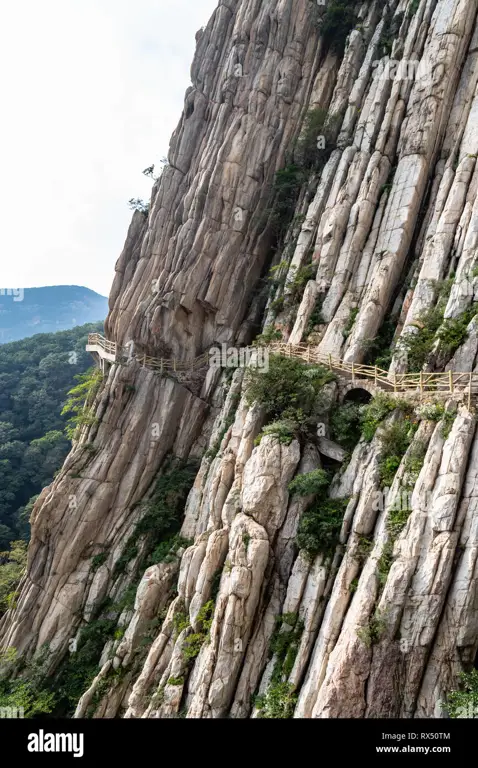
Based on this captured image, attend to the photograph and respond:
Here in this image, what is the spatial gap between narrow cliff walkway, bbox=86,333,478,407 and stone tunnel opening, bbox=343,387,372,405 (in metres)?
0.45

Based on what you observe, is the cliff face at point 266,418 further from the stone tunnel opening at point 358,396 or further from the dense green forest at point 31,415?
the dense green forest at point 31,415

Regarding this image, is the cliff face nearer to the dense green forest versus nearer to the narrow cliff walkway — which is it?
the narrow cliff walkway

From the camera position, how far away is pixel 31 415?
6306 cm

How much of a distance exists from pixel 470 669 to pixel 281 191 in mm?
28193

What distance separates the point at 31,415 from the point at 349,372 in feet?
159

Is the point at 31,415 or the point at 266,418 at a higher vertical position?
the point at 266,418

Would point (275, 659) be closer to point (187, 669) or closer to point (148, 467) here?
point (187, 669)

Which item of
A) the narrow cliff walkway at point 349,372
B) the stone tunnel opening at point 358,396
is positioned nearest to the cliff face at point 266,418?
the narrow cliff walkway at point 349,372

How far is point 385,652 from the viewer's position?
619 inches

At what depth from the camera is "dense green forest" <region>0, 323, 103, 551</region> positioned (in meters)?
52.3

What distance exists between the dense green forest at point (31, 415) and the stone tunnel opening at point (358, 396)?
1323 inches

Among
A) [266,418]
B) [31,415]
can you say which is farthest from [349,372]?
[31,415]

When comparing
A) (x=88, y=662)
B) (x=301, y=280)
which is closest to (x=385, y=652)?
(x=88, y=662)

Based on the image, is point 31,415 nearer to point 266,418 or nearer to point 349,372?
point 266,418
